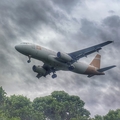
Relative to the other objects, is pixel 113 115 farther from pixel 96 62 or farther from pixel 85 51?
pixel 85 51

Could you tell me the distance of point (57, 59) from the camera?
→ 7888 cm

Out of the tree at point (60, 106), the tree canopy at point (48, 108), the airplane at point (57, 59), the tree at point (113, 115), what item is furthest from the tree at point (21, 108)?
the airplane at point (57, 59)

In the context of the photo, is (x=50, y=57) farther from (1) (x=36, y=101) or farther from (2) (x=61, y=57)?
(1) (x=36, y=101)

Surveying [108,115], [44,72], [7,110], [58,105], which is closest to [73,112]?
[58,105]

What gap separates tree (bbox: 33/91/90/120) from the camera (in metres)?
150

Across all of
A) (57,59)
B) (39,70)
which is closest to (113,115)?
(39,70)

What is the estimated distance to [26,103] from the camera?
142375 mm

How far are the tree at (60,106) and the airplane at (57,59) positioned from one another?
207ft

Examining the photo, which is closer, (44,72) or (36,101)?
(44,72)

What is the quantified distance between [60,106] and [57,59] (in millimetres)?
74912

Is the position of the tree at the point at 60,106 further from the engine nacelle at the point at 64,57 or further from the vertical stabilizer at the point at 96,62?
the engine nacelle at the point at 64,57

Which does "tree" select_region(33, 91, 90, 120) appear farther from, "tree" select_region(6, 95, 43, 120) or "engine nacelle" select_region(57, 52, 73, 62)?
"engine nacelle" select_region(57, 52, 73, 62)

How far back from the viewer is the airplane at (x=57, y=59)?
249 feet

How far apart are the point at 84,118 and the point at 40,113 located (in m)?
18.8
